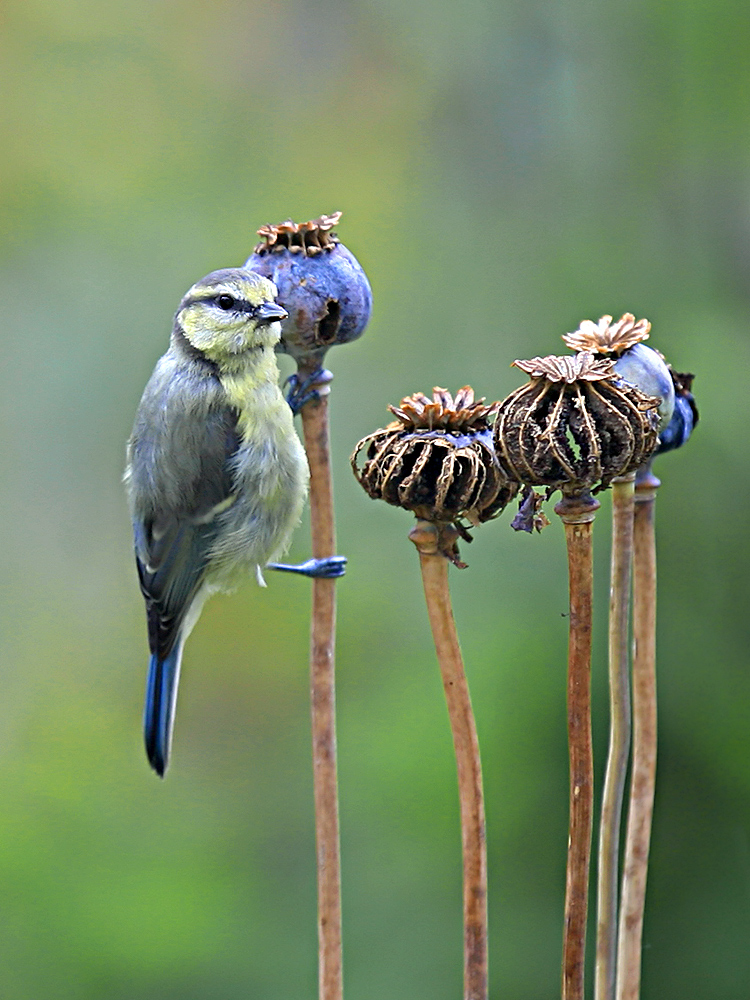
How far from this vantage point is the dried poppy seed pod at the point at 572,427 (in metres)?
0.52

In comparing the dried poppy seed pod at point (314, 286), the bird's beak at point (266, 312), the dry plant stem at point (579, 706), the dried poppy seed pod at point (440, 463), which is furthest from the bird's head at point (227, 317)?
the dry plant stem at point (579, 706)

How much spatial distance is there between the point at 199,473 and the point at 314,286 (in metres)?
0.45

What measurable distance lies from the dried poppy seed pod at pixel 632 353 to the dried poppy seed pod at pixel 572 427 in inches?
1.7

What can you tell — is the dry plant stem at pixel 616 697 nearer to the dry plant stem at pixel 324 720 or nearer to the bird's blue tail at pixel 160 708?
the dry plant stem at pixel 324 720

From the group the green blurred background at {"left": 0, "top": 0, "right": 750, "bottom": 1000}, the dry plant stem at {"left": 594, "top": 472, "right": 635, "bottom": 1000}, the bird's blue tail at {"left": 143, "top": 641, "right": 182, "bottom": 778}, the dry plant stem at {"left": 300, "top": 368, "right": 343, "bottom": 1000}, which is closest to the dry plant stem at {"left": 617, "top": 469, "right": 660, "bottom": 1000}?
the dry plant stem at {"left": 594, "top": 472, "right": 635, "bottom": 1000}

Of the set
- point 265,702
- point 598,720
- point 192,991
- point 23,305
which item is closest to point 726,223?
point 598,720

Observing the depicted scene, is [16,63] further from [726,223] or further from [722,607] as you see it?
[722,607]

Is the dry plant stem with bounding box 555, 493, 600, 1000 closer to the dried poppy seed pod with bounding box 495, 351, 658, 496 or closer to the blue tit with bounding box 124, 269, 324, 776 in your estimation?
the dried poppy seed pod with bounding box 495, 351, 658, 496

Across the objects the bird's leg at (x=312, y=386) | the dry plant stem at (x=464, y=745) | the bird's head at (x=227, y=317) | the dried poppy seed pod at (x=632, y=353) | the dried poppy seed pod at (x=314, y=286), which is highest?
the bird's head at (x=227, y=317)

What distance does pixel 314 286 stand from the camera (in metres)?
0.69

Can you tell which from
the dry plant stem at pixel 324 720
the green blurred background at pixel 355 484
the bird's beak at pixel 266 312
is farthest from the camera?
the green blurred background at pixel 355 484

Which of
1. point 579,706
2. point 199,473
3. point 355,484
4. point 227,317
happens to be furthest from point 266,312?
point 355,484

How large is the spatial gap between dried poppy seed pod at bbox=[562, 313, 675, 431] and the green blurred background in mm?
786

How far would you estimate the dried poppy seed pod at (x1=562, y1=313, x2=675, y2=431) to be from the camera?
0.58 metres
